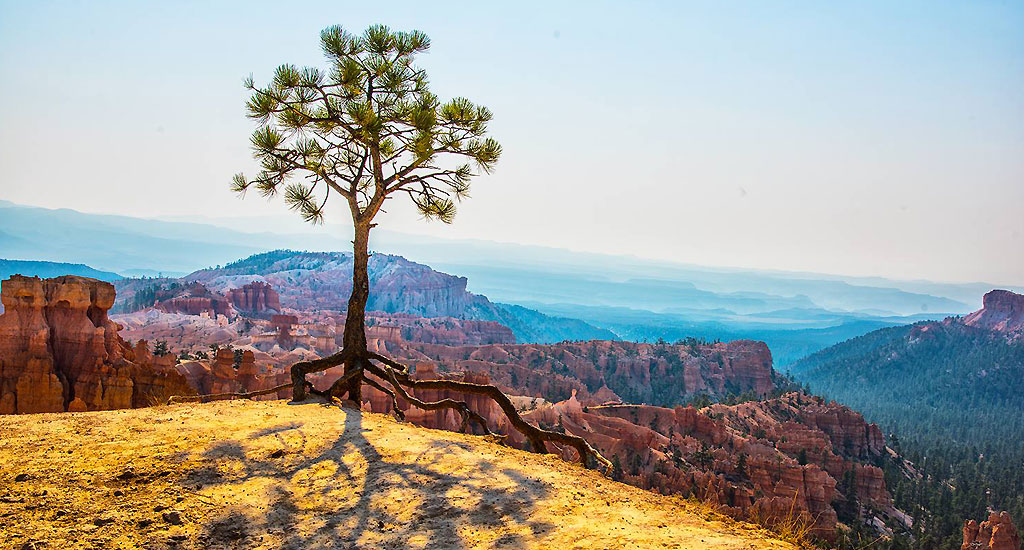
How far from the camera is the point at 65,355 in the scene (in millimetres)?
30047

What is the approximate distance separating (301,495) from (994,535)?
3646 cm

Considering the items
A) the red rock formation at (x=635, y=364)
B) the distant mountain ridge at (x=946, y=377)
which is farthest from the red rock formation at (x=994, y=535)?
the distant mountain ridge at (x=946, y=377)

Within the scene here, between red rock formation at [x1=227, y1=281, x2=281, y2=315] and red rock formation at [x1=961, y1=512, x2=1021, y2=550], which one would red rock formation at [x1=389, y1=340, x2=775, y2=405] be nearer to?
red rock formation at [x1=227, y1=281, x2=281, y2=315]

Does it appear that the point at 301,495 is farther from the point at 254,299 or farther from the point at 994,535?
the point at 254,299

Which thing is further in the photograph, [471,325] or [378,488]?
[471,325]

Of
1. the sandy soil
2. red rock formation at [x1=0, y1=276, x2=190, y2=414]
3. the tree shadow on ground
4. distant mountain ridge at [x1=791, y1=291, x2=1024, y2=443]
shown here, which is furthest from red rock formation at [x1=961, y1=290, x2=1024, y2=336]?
the tree shadow on ground

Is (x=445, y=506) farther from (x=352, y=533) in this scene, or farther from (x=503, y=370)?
(x=503, y=370)

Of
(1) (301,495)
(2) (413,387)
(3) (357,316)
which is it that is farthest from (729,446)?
(1) (301,495)

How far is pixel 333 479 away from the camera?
23.0 feet

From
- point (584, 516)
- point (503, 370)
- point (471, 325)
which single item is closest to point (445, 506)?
point (584, 516)

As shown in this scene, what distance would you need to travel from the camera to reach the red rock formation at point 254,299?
417ft

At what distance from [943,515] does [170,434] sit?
199 feet

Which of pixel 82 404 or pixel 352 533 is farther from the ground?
pixel 352 533

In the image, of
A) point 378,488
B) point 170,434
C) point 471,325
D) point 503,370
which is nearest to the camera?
point 378,488
